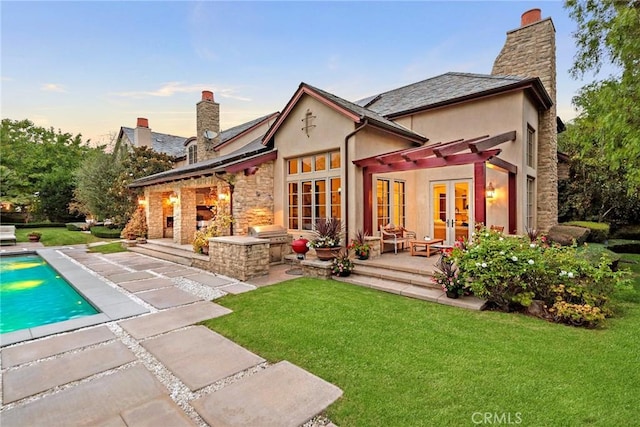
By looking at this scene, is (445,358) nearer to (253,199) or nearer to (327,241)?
(327,241)

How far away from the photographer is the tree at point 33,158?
27269 millimetres

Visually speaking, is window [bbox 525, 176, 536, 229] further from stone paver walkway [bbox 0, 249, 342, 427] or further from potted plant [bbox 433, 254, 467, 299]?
stone paver walkway [bbox 0, 249, 342, 427]

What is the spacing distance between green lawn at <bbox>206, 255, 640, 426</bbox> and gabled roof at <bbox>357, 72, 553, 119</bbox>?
22.9 feet

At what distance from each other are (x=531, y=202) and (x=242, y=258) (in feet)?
35.4

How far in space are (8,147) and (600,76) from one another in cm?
4622

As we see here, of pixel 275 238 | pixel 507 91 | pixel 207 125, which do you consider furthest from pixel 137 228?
pixel 507 91

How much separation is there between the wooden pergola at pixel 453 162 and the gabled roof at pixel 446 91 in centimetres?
A: 165

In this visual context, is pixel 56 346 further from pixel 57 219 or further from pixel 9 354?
pixel 57 219

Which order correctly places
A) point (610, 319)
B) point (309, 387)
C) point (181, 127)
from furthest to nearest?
point (181, 127) < point (610, 319) < point (309, 387)

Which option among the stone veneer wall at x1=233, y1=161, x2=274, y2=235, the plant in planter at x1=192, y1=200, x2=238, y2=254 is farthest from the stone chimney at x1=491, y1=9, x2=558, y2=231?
the plant in planter at x1=192, y1=200, x2=238, y2=254

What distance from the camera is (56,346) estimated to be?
449cm

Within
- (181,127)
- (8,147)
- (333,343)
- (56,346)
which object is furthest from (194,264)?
(8,147)

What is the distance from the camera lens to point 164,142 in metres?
27.1

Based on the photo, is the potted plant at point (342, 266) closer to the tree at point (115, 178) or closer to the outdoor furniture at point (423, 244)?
the outdoor furniture at point (423, 244)
